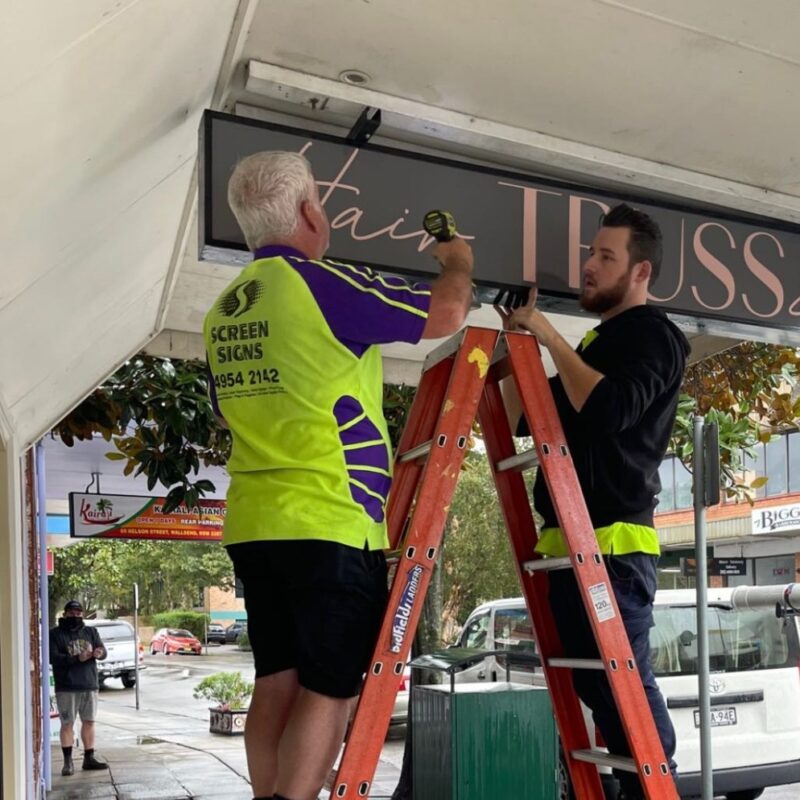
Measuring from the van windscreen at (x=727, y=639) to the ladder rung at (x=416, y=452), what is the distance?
248 inches

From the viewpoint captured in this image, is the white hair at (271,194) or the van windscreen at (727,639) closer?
the white hair at (271,194)

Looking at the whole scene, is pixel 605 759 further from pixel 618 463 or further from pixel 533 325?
pixel 533 325

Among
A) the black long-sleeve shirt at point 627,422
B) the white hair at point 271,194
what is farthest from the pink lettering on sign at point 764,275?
the white hair at point 271,194

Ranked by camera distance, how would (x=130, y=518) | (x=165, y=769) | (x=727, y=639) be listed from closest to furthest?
(x=727, y=639) → (x=165, y=769) → (x=130, y=518)

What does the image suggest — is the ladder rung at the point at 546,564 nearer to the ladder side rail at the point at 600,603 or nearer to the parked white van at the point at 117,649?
the ladder side rail at the point at 600,603

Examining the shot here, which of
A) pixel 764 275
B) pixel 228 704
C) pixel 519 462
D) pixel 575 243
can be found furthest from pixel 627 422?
pixel 228 704

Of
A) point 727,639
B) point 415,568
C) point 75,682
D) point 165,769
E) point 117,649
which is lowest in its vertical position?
point 117,649

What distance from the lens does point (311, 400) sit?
221 centimetres

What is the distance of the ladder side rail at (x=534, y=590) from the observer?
2.75m

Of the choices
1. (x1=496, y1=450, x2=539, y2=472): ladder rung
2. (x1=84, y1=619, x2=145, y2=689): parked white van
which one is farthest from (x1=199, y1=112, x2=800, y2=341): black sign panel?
(x1=84, y1=619, x2=145, y2=689): parked white van

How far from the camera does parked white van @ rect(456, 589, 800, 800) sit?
825 centimetres

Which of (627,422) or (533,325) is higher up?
(533,325)

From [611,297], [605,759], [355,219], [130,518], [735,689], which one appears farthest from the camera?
[130,518]

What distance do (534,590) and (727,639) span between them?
6753 mm
